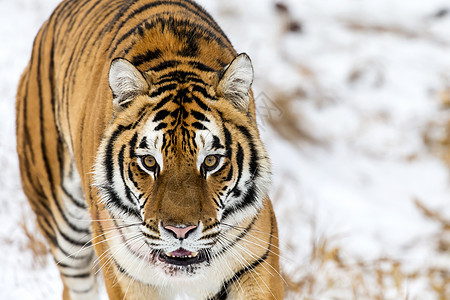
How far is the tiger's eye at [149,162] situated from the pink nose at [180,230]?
220 mm

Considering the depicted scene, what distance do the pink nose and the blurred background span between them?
3.62m

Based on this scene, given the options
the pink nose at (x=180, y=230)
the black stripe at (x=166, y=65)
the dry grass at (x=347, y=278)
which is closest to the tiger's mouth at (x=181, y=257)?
the pink nose at (x=180, y=230)

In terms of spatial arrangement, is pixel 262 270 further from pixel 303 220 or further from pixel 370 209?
pixel 370 209

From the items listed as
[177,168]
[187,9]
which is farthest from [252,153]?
[187,9]

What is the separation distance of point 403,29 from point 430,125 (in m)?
2.01

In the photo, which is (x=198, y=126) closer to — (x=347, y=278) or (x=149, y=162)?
(x=149, y=162)

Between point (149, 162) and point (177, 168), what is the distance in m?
0.11

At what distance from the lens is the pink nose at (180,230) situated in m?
2.02

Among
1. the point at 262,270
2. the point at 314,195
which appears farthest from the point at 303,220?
the point at 262,270

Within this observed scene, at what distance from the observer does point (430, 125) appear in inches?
364

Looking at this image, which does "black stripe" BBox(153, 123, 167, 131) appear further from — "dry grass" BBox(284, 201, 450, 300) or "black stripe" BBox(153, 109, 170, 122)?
"dry grass" BBox(284, 201, 450, 300)

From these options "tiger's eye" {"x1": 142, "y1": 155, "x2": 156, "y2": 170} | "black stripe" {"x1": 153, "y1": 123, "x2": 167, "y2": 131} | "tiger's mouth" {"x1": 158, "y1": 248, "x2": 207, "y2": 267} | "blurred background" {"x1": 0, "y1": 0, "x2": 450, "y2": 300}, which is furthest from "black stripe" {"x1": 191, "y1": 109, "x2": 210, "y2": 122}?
"blurred background" {"x1": 0, "y1": 0, "x2": 450, "y2": 300}

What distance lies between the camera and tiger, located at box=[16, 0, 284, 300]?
2.11 metres

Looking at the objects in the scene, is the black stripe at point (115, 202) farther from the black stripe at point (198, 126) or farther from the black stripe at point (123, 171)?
the black stripe at point (198, 126)
